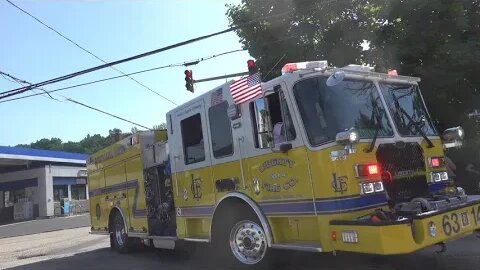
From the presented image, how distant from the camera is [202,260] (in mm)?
9445

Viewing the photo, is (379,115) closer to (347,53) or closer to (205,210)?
(205,210)

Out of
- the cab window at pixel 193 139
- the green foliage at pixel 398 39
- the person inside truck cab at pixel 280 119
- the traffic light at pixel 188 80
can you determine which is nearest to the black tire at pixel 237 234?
the cab window at pixel 193 139

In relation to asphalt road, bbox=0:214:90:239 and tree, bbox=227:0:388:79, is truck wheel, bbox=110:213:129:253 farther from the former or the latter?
asphalt road, bbox=0:214:90:239

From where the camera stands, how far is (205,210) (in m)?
8.32

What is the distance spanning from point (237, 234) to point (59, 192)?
40.4 m

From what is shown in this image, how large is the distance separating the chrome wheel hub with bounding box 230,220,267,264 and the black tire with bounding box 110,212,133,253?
4632 mm

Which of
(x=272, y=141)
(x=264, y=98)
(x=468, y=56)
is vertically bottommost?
(x=272, y=141)

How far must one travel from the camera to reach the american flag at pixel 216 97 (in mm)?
7988

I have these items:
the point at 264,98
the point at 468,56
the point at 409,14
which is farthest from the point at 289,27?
the point at 264,98

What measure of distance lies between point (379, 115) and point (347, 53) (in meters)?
7.25

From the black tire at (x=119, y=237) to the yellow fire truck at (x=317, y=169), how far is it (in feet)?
9.76

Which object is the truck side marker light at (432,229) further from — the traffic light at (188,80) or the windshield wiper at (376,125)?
the traffic light at (188,80)

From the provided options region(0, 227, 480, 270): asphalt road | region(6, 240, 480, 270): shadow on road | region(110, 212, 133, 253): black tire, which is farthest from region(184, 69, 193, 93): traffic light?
region(6, 240, 480, 270): shadow on road

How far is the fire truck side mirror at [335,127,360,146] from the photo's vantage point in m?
5.91
